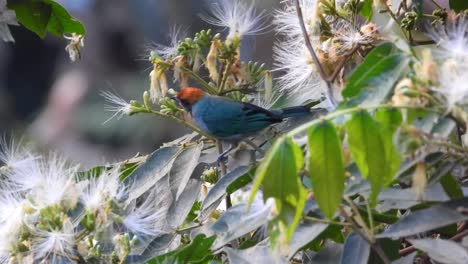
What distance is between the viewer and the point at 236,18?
160 cm

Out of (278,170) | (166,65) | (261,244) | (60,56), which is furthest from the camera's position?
(60,56)

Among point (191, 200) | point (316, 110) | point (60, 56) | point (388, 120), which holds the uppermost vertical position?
point (388, 120)

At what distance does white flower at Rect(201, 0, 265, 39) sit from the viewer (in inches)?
61.8

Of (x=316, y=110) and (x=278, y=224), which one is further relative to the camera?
(x=316, y=110)

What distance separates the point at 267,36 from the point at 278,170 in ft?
15.0

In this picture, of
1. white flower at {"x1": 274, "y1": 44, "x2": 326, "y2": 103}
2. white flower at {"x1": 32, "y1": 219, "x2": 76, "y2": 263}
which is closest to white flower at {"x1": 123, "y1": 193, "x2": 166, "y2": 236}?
white flower at {"x1": 32, "y1": 219, "x2": 76, "y2": 263}

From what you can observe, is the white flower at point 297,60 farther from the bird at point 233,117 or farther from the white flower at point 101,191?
the white flower at point 101,191

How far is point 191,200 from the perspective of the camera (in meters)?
1.44

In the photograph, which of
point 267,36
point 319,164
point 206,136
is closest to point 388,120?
point 319,164

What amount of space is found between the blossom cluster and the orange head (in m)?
0.34

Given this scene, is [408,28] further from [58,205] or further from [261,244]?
[58,205]

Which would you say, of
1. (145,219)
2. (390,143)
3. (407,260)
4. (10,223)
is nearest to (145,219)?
(145,219)

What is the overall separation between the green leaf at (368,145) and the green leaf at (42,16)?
975mm

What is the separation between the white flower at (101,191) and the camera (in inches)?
50.3
